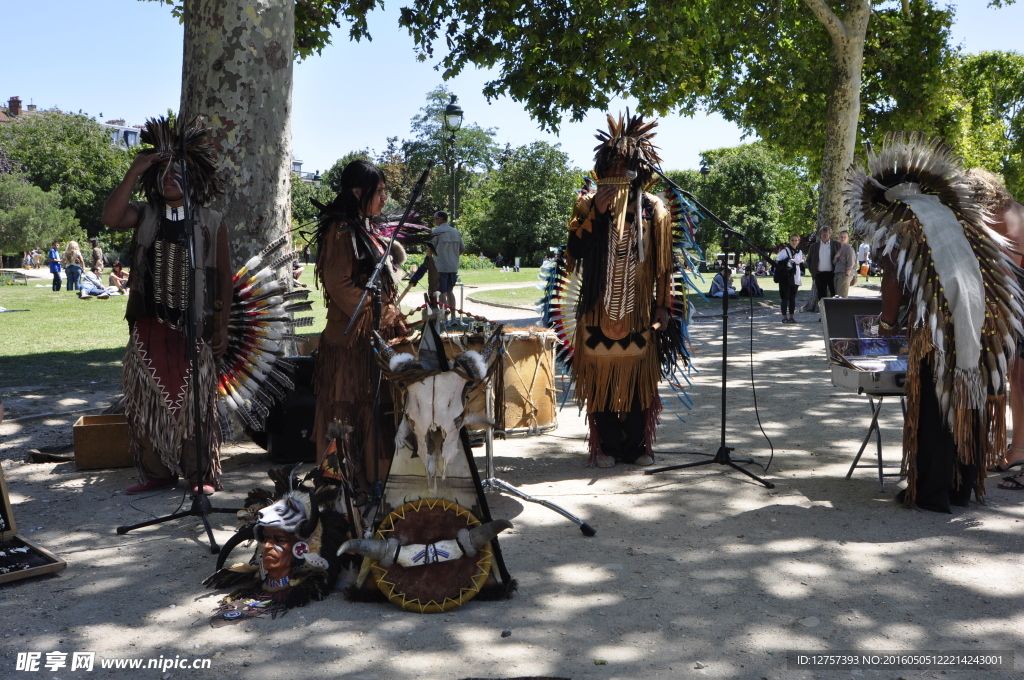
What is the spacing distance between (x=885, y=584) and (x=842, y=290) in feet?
41.8

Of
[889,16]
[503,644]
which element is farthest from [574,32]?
[889,16]

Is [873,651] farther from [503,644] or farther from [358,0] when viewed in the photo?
[358,0]

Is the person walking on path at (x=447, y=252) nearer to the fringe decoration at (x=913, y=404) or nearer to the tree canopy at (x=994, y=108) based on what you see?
the fringe decoration at (x=913, y=404)

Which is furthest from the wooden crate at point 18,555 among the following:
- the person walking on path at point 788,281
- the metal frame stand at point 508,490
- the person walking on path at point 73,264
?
the person walking on path at point 73,264

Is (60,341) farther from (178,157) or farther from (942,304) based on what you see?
(942,304)

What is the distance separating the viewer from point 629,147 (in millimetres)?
5293

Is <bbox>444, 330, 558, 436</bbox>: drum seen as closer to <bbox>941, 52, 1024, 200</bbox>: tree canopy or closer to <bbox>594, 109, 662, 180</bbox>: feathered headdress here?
<bbox>594, 109, 662, 180</bbox>: feathered headdress

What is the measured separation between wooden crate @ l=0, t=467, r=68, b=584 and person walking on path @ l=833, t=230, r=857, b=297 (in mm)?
13662

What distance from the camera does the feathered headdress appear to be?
529 centimetres

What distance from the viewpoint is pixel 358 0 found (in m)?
11.4

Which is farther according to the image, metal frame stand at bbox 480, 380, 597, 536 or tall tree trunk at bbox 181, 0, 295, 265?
tall tree trunk at bbox 181, 0, 295, 265

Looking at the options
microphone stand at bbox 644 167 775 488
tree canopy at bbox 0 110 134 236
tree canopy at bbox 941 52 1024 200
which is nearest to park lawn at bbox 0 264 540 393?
microphone stand at bbox 644 167 775 488

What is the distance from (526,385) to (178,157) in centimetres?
299

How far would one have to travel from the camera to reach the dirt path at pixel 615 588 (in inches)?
119
